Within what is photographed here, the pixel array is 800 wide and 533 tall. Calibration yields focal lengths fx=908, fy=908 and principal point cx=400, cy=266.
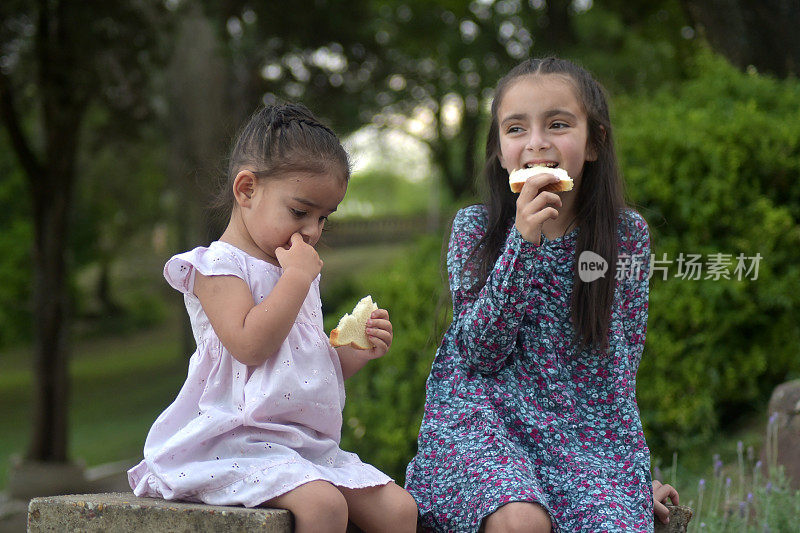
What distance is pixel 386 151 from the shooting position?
3017 centimetres

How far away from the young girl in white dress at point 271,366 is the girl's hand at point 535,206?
0.50 meters

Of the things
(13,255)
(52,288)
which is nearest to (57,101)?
(52,288)

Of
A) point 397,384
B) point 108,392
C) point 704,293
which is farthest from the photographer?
point 108,392

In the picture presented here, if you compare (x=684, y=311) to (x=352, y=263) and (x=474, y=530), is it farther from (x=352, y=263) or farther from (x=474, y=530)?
(x=352, y=263)

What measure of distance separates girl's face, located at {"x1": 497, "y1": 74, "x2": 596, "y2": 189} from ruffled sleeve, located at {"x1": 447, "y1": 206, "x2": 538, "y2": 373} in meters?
0.28

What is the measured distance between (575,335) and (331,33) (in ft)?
34.8

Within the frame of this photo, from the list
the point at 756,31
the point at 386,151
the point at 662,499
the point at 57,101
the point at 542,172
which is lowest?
the point at 662,499

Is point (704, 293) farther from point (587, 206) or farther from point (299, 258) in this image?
point (299, 258)

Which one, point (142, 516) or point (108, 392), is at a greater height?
point (142, 516)

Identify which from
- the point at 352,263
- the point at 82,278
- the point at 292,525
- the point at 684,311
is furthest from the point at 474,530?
the point at 82,278

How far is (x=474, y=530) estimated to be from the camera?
8.20 feet

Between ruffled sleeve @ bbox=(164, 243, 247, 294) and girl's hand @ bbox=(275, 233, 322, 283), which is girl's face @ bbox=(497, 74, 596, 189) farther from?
ruffled sleeve @ bbox=(164, 243, 247, 294)

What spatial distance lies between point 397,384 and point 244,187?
116 inches

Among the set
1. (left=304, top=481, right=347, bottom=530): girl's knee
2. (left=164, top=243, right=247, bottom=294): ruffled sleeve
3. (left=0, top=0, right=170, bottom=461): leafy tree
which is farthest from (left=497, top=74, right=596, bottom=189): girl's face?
(left=0, top=0, right=170, bottom=461): leafy tree
